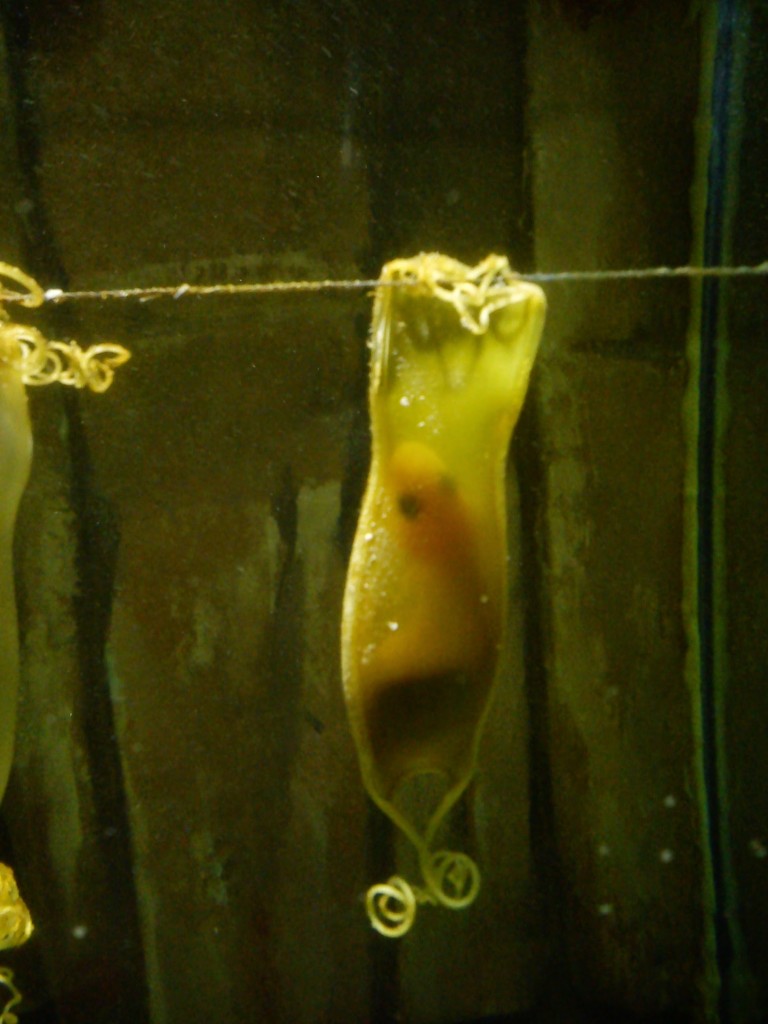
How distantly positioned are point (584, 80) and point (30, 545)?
4.64 feet

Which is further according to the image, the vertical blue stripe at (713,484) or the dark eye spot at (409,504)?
the vertical blue stripe at (713,484)

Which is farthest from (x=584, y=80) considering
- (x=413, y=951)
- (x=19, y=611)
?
(x=413, y=951)

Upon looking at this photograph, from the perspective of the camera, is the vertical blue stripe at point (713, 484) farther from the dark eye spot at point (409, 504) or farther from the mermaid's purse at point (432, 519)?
the dark eye spot at point (409, 504)

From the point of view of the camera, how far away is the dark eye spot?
114cm

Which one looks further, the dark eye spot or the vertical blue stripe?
the vertical blue stripe

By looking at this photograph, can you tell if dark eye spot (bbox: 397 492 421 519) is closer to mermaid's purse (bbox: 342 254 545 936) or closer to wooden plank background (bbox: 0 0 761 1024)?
mermaid's purse (bbox: 342 254 545 936)

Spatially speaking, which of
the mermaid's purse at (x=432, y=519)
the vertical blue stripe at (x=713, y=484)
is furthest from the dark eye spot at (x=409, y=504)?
the vertical blue stripe at (x=713, y=484)

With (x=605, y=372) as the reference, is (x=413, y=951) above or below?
below

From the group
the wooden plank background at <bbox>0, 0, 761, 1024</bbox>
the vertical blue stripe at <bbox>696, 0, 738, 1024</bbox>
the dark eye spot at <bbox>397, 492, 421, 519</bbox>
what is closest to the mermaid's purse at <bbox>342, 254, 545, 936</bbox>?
the dark eye spot at <bbox>397, 492, 421, 519</bbox>

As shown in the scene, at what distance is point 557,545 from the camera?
1714 mm

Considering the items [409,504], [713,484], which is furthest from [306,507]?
[713,484]

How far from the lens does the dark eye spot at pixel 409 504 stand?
114 centimetres

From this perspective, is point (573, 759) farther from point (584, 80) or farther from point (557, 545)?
point (584, 80)

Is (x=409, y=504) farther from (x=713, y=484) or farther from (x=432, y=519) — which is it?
(x=713, y=484)
